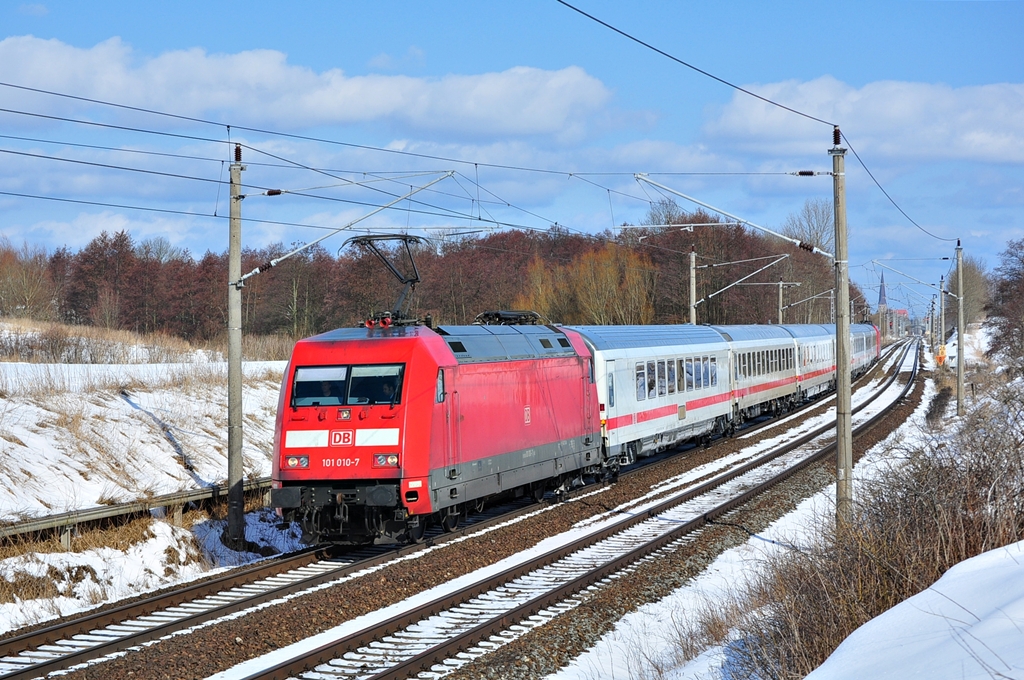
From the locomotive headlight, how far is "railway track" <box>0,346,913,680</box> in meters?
1.41

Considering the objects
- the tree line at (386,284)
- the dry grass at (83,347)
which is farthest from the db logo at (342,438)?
the tree line at (386,284)

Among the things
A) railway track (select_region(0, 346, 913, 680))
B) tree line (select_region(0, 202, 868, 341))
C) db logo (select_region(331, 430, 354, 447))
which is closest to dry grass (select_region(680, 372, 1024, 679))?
railway track (select_region(0, 346, 913, 680))

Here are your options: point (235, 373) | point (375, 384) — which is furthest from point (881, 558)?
point (235, 373)

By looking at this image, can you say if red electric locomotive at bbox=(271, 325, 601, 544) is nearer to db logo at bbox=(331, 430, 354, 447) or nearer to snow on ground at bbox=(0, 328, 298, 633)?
db logo at bbox=(331, 430, 354, 447)

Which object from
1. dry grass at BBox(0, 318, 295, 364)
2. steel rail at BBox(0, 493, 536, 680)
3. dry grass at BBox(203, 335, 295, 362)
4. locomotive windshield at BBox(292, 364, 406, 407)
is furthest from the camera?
dry grass at BBox(203, 335, 295, 362)

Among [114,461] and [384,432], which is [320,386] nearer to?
[384,432]

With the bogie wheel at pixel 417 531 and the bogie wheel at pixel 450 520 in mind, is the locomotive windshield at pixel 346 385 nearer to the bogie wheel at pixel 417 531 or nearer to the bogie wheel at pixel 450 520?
the bogie wheel at pixel 417 531

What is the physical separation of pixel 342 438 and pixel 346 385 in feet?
2.51

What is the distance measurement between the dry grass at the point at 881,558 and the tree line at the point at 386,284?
30327 millimetres

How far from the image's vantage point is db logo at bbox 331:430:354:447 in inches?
539

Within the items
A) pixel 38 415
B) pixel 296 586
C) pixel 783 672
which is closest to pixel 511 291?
pixel 38 415

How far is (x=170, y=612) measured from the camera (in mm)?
11266

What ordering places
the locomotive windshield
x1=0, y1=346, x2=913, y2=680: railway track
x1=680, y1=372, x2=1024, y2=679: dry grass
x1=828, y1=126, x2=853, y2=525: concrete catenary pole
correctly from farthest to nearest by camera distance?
x1=828, y1=126, x2=853, y2=525: concrete catenary pole → the locomotive windshield → x1=0, y1=346, x2=913, y2=680: railway track → x1=680, y1=372, x2=1024, y2=679: dry grass

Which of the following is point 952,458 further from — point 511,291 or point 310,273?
point 511,291
